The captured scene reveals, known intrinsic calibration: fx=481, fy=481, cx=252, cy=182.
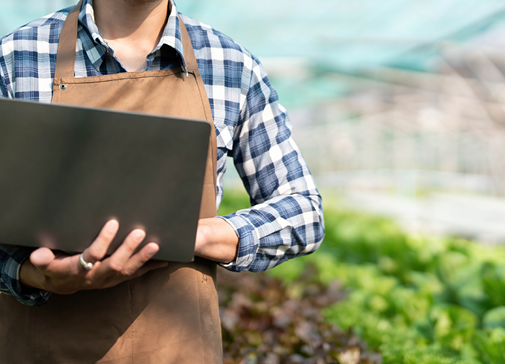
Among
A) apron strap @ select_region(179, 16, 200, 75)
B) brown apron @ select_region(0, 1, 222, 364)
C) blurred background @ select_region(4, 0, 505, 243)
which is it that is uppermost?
apron strap @ select_region(179, 16, 200, 75)

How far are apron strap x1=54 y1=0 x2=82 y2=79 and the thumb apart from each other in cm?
42

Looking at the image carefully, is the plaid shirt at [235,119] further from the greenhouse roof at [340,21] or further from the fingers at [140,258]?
the greenhouse roof at [340,21]

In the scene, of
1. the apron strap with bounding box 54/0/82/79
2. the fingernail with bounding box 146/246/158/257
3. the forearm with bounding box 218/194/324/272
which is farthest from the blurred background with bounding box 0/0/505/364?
the apron strap with bounding box 54/0/82/79

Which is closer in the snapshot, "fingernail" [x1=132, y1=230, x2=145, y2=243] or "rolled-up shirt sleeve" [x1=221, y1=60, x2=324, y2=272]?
"fingernail" [x1=132, y1=230, x2=145, y2=243]

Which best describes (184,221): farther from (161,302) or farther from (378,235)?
(378,235)

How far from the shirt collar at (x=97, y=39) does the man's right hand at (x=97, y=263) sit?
463 mm

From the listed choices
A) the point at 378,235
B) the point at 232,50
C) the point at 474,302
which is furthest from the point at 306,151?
the point at 232,50

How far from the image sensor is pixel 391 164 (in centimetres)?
1241

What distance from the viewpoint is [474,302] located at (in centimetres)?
258

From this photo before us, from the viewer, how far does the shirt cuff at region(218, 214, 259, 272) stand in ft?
3.45

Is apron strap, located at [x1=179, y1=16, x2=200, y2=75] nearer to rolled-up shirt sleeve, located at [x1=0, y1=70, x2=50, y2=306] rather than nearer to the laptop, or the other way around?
the laptop

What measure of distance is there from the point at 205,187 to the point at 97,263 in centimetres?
33

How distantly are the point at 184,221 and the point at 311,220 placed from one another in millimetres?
421

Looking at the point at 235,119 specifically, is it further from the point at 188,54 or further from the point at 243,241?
the point at 243,241
